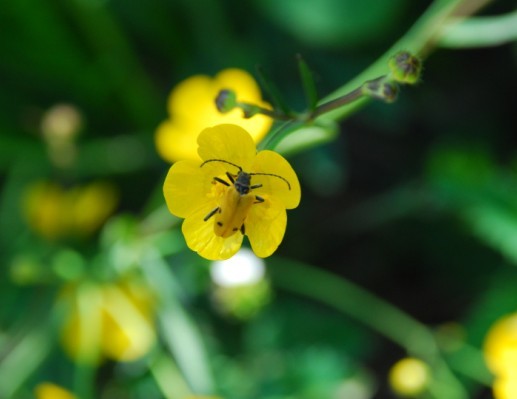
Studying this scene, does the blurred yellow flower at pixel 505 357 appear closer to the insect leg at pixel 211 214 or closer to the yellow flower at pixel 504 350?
the yellow flower at pixel 504 350

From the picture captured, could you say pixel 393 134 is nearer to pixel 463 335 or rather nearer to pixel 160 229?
pixel 463 335

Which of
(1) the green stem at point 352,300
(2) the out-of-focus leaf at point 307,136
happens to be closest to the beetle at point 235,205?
(2) the out-of-focus leaf at point 307,136

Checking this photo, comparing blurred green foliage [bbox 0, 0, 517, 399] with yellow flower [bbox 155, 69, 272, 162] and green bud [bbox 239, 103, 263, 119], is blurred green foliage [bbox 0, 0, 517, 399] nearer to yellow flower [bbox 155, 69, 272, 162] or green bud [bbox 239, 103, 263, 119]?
yellow flower [bbox 155, 69, 272, 162]

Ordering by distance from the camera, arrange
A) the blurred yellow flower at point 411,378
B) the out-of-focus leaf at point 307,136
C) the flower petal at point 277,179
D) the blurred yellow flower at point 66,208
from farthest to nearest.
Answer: the blurred yellow flower at point 66,208
the blurred yellow flower at point 411,378
the out-of-focus leaf at point 307,136
the flower petal at point 277,179

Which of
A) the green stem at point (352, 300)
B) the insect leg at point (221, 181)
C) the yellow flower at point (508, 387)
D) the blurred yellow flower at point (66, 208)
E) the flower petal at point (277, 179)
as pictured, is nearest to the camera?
the flower petal at point (277, 179)

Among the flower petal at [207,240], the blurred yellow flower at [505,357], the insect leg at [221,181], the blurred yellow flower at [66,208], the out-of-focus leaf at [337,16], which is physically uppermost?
the out-of-focus leaf at [337,16]

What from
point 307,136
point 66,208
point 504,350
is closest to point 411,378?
point 504,350

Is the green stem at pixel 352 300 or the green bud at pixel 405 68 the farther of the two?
the green stem at pixel 352 300

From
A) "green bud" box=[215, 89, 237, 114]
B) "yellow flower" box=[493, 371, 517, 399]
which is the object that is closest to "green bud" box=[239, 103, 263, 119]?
"green bud" box=[215, 89, 237, 114]
